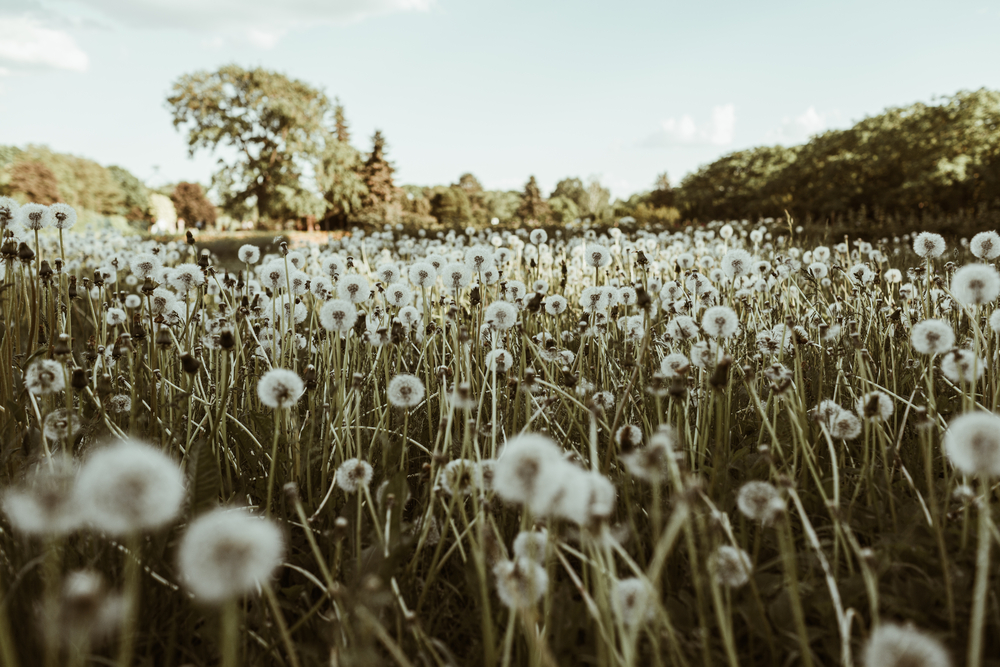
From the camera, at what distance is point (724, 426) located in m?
2.10

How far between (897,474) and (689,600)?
1.05m

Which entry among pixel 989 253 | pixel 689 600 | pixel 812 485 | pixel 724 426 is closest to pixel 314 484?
pixel 689 600

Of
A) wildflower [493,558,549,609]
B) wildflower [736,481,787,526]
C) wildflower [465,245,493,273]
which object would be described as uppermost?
wildflower [465,245,493,273]

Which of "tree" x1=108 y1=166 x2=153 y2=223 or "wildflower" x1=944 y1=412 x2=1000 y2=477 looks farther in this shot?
"tree" x1=108 y1=166 x2=153 y2=223

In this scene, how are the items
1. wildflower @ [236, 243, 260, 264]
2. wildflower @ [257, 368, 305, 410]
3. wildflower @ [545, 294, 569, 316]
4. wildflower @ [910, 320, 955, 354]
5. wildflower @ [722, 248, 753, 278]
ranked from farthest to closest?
wildflower @ [236, 243, 260, 264] < wildflower @ [545, 294, 569, 316] < wildflower @ [722, 248, 753, 278] < wildflower @ [910, 320, 955, 354] < wildflower @ [257, 368, 305, 410]

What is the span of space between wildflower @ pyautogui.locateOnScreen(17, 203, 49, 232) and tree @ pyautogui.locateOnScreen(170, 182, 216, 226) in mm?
78588

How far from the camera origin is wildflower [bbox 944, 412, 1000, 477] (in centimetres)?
96

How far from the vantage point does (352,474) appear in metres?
1.53

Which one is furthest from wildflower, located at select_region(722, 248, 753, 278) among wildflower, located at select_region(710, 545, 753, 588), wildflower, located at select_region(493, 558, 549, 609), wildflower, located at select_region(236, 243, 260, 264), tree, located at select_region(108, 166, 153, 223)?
tree, located at select_region(108, 166, 153, 223)

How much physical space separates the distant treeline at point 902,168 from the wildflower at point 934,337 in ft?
57.5

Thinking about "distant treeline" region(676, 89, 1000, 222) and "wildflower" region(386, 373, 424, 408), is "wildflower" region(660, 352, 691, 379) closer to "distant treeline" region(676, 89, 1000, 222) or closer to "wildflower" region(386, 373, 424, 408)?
"wildflower" region(386, 373, 424, 408)

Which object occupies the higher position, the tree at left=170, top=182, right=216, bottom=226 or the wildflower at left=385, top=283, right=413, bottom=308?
the tree at left=170, top=182, right=216, bottom=226

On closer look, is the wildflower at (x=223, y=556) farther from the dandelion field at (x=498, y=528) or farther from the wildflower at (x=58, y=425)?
the wildflower at (x=58, y=425)

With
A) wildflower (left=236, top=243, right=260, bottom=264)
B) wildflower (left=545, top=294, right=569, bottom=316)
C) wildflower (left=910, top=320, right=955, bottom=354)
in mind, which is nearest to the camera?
wildflower (left=910, top=320, right=955, bottom=354)
